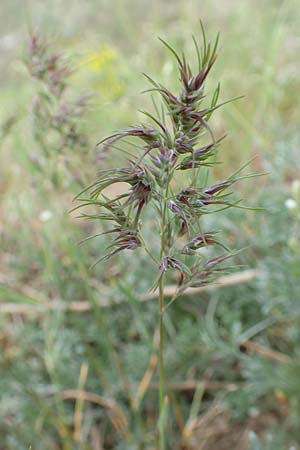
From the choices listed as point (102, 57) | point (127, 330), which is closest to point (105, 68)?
point (102, 57)

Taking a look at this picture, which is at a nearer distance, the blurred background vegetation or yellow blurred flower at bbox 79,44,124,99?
the blurred background vegetation

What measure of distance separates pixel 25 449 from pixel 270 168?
1.08 metres

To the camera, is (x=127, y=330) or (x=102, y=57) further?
(x=102, y=57)

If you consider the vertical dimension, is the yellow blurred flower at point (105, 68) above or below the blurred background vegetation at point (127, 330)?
above

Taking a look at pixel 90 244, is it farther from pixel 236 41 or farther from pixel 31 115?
pixel 236 41

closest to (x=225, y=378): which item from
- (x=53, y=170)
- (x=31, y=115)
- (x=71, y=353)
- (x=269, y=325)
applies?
(x=269, y=325)

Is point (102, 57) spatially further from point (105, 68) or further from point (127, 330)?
point (127, 330)

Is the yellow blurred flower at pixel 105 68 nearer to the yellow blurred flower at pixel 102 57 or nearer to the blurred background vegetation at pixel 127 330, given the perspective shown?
the yellow blurred flower at pixel 102 57

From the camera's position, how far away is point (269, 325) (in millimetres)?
1601

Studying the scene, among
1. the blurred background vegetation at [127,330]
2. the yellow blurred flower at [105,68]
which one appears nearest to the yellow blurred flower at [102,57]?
the yellow blurred flower at [105,68]

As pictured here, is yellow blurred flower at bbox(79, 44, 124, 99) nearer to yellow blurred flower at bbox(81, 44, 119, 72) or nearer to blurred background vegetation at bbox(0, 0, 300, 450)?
yellow blurred flower at bbox(81, 44, 119, 72)

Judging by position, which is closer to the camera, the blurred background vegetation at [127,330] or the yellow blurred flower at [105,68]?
the blurred background vegetation at [127,330]

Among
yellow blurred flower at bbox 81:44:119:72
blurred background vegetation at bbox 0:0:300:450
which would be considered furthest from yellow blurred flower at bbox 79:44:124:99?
blurred background vegetation at bbox 0:0:300:450

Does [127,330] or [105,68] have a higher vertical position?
[105,68]
